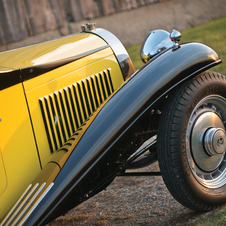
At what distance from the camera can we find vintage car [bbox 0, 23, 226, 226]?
5.17ft

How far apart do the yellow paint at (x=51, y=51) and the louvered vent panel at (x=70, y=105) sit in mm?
220

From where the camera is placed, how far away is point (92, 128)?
1657mm

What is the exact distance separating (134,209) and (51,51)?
132 cm

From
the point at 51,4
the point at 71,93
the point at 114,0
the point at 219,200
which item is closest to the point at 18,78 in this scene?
the point at 71,93

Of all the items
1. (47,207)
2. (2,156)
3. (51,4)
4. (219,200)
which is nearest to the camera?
(47,207)

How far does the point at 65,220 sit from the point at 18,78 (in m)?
1.21

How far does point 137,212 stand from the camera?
212 cm

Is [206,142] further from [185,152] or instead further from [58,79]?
[58,79]

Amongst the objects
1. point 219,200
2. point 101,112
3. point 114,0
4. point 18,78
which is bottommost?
point 219,200

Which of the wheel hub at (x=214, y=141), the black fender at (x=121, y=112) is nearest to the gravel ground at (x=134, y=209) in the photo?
the wheel hub at (x=214, y=141)

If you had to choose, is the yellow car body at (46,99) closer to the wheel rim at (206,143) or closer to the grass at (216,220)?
the wheel rim at (206,143)

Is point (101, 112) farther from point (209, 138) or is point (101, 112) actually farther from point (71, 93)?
point (209, 138)

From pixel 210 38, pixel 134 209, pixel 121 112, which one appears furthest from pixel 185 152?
pixel 210 38

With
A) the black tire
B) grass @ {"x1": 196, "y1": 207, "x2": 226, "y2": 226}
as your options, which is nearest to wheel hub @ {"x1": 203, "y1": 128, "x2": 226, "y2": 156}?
the black tire
